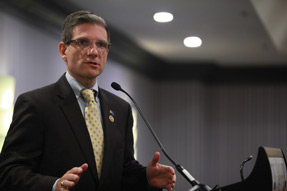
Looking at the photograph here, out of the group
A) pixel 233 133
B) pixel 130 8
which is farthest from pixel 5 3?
pixel 233 133

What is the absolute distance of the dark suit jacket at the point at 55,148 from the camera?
1808 millimetres

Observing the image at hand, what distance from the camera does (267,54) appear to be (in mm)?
9398

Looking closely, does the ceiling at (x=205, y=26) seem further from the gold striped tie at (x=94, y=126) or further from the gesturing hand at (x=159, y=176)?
the gesturing hand at (x=159, y=176)

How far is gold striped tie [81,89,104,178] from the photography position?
6.65 ft

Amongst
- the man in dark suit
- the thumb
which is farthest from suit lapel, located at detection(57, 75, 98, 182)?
the thumb

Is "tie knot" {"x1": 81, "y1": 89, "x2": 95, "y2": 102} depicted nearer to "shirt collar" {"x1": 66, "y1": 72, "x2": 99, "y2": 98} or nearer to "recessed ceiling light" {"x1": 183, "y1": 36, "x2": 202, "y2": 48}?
"shirt collar" {"x1": 66, "y1": 72, "x2": 99, "y2": 98}

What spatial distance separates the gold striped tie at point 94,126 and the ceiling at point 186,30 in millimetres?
3246

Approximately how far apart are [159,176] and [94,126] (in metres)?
0.36

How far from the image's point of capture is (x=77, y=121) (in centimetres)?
201

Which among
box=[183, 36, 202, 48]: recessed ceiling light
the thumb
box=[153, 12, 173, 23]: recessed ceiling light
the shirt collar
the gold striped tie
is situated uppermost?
box=[183, 36, 202, 48]: recessed ceiling light

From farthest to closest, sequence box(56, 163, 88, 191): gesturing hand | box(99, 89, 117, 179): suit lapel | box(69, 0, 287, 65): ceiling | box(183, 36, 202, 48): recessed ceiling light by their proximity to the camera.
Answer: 1. box(183, 36, 202, 48): recessed ceiling light
2. box(69, 0, 287, 65): ceiling
3. box(99, 89, 117, 179): suit lapel
4. box(56, 163, 88, 191): gesturing hand

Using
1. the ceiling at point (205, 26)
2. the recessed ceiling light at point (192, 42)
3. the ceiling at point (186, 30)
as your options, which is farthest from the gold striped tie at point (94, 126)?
the recessed ceiling light at point (192, 42)

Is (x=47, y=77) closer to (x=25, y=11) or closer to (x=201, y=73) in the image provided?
(x=25, y=11)

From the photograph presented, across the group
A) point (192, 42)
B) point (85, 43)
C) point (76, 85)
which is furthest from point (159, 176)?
point (192, 42)
